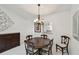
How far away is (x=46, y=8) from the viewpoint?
3.89 feet

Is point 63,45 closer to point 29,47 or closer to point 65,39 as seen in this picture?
point 65,39

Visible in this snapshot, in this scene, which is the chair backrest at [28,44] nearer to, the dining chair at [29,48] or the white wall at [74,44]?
the dining chair at [29,48]

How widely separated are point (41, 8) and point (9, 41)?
0.54 meters

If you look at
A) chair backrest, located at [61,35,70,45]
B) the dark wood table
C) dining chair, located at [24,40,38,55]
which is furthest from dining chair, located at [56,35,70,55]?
dining chair, located at [24,40,38,55]

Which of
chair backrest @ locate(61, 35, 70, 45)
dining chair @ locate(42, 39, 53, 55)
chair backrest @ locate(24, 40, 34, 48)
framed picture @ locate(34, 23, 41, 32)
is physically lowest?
dining chair @ locate(42, 39, 53, 55)

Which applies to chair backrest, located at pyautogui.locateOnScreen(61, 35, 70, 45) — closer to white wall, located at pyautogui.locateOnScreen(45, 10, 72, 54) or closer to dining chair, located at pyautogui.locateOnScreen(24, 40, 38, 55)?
white wall, located at pyautogui.locateOnScreen(45, 10, 72, 54)

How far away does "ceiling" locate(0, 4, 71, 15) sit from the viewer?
1163 millimetres

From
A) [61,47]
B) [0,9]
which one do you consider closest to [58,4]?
[61,47]

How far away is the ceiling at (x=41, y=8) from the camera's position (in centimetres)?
116

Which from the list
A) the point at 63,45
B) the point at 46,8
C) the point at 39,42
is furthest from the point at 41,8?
the point at 63,45

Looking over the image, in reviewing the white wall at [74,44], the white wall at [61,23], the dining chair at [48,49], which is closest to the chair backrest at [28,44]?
the dining chair at [48,49]

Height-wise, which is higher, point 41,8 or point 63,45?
point 41,8
